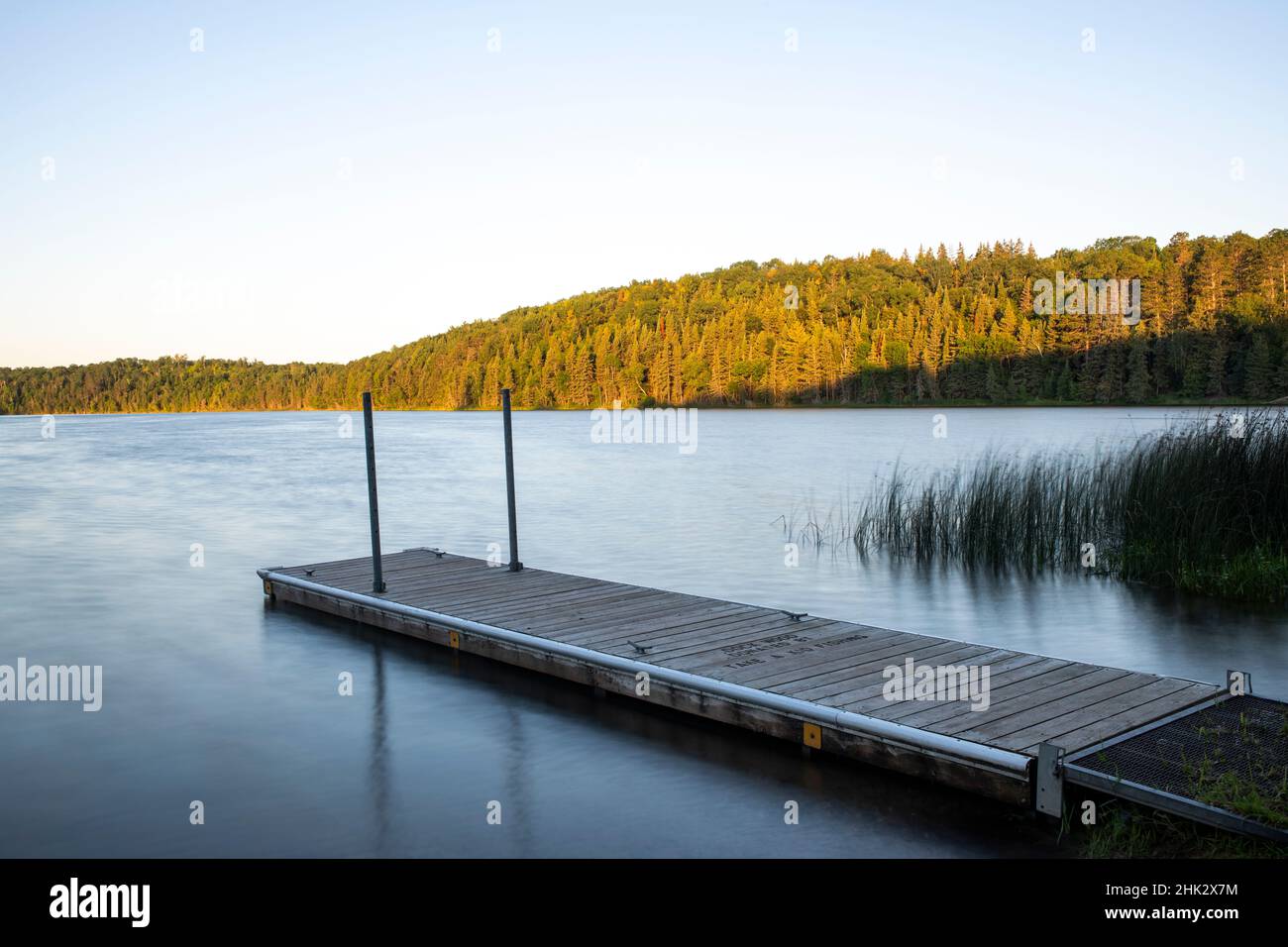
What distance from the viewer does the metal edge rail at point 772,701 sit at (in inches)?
175

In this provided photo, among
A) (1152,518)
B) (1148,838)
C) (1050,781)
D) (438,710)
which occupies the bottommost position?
(438,710)

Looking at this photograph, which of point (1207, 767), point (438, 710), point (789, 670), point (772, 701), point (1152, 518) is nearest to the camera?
point (1207, 767)

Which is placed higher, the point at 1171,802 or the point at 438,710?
the point at 1171,802

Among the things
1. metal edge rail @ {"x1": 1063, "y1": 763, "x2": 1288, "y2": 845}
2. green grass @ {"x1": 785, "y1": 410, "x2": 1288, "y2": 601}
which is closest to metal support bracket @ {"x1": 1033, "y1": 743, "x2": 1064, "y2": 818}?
metal edge rail @ {"x1": 1063, "y1": 763, "x2": 1288, "y2": 845}

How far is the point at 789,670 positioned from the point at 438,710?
2334 mm

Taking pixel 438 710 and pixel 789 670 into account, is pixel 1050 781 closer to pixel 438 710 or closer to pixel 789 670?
pixel 789 670

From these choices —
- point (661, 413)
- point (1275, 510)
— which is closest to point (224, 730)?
point (1275, 510)

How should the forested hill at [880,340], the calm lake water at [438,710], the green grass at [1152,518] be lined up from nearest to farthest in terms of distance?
the calm lake water at [438,710] → the green grass at [1152,518] → the forested hill at [880,340]

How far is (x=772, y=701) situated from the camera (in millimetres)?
5344

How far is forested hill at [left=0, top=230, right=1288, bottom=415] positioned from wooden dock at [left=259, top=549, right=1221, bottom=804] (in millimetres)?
59649

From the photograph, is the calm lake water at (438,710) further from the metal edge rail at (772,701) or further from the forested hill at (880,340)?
the forested hill at (880,340)

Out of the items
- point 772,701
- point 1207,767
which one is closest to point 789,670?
point 772,701

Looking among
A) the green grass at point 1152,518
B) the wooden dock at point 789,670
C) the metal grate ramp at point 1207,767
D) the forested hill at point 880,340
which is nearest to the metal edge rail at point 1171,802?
the metal grate ramp at point 1207,767
